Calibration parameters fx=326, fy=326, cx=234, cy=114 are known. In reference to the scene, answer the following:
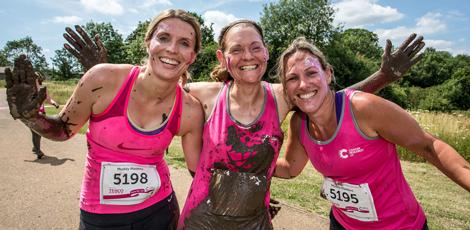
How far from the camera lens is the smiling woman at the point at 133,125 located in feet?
6.87

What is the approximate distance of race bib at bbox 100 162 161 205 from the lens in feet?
6.88

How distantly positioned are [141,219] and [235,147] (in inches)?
31.3

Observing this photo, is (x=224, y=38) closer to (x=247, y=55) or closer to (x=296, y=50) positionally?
(x=247, y=55)

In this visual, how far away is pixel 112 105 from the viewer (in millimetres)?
2096

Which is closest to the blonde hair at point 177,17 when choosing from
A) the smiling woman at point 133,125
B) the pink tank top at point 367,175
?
the smiling woman at point 133,125

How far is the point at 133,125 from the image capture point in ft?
6.91

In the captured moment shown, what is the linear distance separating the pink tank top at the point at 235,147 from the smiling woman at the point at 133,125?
20cm

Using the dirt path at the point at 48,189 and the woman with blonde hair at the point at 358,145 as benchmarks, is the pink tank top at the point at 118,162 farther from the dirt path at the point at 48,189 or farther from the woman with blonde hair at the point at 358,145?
the dirt path at the point at 48,189

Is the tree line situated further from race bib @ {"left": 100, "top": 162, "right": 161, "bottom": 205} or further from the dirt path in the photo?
race bib @ {"left": 100, "top": 162, "right": 161, "bottom": 205}

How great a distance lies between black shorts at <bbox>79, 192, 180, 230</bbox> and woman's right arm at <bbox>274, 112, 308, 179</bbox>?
3.01 feet

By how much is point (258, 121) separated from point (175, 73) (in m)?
0.67

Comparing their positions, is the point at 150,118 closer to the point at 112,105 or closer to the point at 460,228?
the point at 112,105

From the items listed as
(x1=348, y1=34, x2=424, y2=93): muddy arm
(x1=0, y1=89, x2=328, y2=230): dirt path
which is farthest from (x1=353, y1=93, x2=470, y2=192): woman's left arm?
(x1=0, y1=89, x2=328, y2=230): dirt path

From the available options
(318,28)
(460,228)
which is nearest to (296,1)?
(318,28)
